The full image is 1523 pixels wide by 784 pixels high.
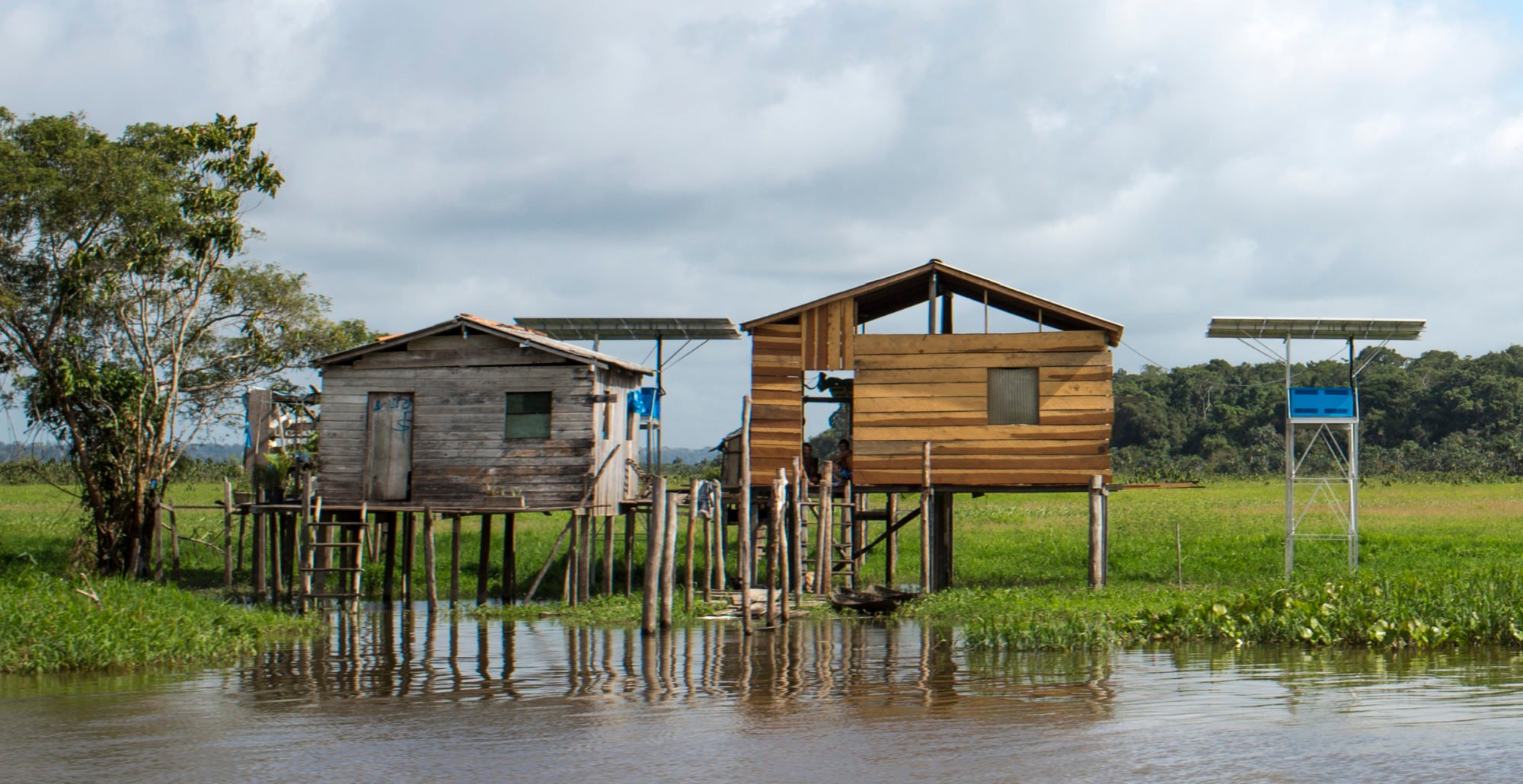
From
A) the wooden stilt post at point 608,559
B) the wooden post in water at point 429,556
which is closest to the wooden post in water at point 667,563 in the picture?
the wooden stilt post at point 608,559

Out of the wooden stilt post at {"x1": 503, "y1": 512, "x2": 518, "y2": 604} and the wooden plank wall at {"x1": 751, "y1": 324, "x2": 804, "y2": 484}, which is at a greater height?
the wooden plank wall at {"x1": 751, "y1": 324, "x2": 804, "y2": 484}

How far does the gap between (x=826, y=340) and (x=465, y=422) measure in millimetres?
6949

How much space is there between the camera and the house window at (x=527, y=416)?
26.2 m

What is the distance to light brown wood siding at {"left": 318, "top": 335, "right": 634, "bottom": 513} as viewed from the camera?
26.1 metres

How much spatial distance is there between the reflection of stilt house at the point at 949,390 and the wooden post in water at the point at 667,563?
19.6 ft

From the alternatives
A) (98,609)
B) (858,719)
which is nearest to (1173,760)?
(858,719)

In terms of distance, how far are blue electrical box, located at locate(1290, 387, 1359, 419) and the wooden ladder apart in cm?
1771

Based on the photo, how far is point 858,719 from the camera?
45.2ft

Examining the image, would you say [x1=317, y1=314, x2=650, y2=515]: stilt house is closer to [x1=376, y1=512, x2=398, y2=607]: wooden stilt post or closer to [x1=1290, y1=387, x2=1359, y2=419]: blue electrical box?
[x1=376, y1=512, x2=398, y2=607]: wooden stilt post

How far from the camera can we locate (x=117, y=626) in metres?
18.2

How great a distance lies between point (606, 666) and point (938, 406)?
437 inches

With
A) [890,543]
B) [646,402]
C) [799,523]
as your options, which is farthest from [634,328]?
[890,543]

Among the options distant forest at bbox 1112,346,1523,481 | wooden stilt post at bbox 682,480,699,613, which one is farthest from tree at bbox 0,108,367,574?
distant forest at bbox 1112,346,1523,481

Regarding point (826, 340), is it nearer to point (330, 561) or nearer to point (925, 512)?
point (925, 512)
